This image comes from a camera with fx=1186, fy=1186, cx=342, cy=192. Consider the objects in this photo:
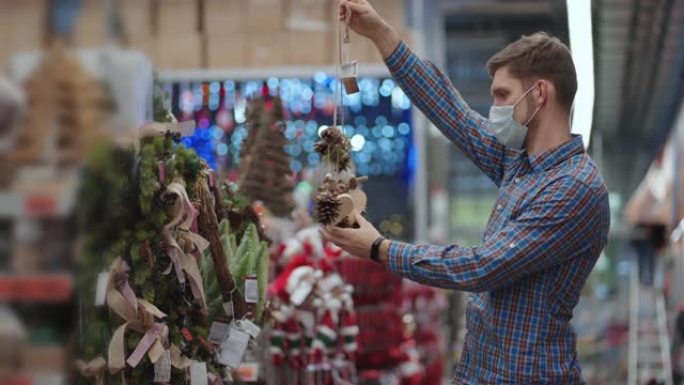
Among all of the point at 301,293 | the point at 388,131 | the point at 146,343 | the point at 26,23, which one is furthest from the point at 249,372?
the point at 388,131

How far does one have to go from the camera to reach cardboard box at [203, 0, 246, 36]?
287 inches

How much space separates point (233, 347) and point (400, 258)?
3.10ft

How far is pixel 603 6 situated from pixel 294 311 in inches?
236

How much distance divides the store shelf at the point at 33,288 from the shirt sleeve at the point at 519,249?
1.29m

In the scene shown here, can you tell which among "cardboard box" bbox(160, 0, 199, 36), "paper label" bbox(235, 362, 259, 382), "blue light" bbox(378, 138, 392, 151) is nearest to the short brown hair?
"paper label" bbox(235, 362, 259, 382)

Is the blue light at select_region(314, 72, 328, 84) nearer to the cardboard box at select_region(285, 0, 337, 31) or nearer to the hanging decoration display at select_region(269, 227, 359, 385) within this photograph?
the cardboard box at select_region(285, 0, 337, 31)

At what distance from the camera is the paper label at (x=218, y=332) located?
12.0ft

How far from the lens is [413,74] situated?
11.0 feet

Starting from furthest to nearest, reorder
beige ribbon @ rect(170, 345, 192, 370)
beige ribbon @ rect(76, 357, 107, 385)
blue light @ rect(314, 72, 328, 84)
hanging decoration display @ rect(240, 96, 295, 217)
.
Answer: blue light @ rect(314, 72, 328, 84), hanging decoration display @ rect(240, 96, 295, 217), beige ribbon @ rect(170, 345, 192, 370), beige ribbon @ rect(76, 357, 107, 385)

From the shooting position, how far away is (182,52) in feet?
25.0

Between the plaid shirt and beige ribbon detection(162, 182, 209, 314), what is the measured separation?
0.69 metres

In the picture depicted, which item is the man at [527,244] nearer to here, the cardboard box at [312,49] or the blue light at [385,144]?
the blue light at [385,144]

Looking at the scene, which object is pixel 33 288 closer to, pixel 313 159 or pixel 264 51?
pixel 313 159

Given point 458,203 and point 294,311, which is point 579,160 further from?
point 458,203
